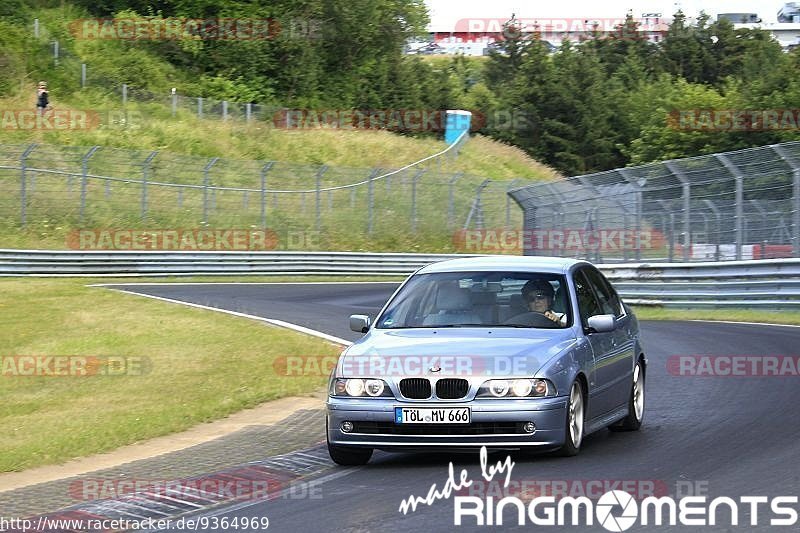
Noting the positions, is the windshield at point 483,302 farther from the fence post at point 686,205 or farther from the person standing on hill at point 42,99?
the person standing on hill at point 42,99

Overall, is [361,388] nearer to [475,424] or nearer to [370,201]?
[475,424]

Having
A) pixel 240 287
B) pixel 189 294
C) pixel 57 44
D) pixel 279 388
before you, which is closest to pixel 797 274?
pixel 279 388

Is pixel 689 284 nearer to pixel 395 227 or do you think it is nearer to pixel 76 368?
pixel 76 368

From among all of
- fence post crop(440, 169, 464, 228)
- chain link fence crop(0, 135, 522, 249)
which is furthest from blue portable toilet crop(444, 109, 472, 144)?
fence post crop(440, 169, 464, 228)

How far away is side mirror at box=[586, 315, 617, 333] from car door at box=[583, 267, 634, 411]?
24 centimetres

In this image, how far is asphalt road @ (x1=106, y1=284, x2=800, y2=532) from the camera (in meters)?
7.32

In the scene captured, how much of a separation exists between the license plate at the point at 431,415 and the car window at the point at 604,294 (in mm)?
2466

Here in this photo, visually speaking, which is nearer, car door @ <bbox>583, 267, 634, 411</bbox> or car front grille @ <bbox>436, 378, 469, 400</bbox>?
car front grille @ <bbox>436, 378, 469, 400</bbox>

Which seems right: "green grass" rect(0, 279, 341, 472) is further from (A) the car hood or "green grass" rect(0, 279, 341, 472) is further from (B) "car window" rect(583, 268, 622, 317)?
(B) "car window" rect(583, 268, 622, 317)

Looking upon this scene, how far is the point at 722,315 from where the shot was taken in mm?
24797

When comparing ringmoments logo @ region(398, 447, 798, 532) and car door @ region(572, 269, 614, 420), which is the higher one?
car door @ region(572, 269, 614, 420)

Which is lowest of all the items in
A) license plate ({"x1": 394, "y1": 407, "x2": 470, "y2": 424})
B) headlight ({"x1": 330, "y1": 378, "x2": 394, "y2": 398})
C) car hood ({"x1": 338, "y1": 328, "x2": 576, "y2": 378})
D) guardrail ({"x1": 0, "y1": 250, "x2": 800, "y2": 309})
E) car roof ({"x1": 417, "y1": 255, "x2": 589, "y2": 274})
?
guardrail ({"x1": 0, "y1": 250, "x2": 800, "y2": 309})

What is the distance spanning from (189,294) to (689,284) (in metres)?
10.8

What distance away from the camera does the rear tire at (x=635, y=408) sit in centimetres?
1059
